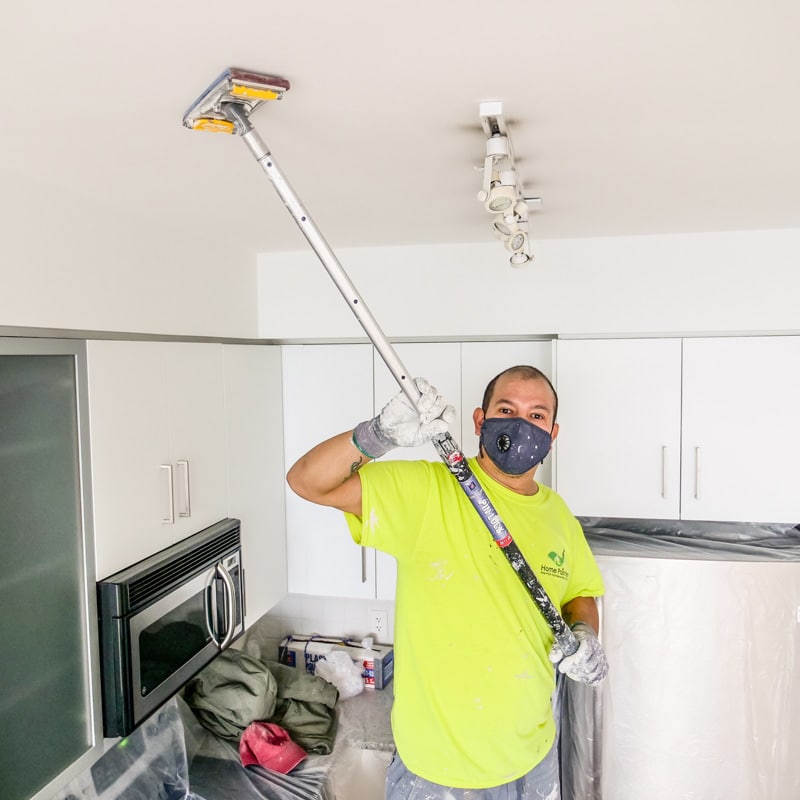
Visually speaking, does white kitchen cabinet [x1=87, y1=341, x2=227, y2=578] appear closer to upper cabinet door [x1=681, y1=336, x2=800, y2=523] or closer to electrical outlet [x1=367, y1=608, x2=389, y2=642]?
electrical outlet [x1=367, y1=608, x2=389, y2=642]

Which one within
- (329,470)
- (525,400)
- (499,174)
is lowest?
(329,470)

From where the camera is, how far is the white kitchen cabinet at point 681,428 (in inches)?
76.7

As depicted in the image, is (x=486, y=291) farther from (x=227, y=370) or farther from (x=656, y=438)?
(x=227, y=370)

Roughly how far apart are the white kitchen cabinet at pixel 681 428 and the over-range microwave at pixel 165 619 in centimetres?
108

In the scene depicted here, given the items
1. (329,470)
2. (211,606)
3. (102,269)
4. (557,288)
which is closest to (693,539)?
(557,288)

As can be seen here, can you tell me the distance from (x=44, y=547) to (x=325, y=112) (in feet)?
3.40

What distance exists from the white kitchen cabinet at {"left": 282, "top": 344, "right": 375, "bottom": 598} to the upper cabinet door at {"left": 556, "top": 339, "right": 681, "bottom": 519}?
70cm

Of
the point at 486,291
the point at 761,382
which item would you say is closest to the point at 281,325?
the point at 486,291

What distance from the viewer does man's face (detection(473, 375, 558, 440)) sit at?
1.52 meters

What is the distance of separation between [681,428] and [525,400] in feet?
2.46

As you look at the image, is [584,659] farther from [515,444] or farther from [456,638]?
[515,444]

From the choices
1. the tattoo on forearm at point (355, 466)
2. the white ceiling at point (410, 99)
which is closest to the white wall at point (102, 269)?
the white ceiling at point (410, 99)

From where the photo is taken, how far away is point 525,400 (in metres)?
1.52

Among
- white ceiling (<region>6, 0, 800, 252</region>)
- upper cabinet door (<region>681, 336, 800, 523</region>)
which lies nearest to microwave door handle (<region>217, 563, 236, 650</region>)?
white ceiling (<region>6, 0, 800, 252</region>)
